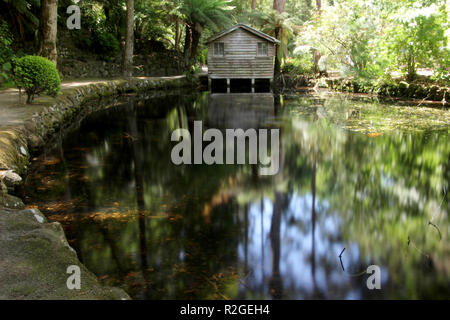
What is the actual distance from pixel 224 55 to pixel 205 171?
61.1 feet

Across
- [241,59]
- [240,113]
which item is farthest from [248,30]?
[240,113]

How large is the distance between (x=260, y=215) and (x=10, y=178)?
3.47m

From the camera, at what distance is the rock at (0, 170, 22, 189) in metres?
5.55

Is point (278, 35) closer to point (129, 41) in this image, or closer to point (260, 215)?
point (129, 41)

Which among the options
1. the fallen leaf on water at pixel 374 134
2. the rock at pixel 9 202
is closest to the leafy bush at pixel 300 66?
the fallen leaf on water at pixel 374 134

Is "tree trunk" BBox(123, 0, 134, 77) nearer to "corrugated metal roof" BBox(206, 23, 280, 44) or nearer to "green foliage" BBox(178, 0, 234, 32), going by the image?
"green foliage" BBox(178, 0, 234, 32)

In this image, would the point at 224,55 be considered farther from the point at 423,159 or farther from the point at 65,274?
the point at 65,274

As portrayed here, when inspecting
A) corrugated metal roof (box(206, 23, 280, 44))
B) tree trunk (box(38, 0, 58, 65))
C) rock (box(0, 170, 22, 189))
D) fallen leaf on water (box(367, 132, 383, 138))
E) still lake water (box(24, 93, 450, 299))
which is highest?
corrugated metal roof (box(206, 23, 280, 44))

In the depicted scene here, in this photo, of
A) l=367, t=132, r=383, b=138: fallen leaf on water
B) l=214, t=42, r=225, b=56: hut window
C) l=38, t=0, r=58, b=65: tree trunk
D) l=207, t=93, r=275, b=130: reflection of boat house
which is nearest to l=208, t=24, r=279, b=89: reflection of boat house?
l=214, t=42, r=225, b=56: hut window

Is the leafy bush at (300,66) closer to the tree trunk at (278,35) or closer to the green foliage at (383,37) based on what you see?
the tree trunk at (278,35)

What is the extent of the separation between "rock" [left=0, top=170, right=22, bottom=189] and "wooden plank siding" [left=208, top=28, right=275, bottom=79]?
1987cm

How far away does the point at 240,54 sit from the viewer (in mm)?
24656

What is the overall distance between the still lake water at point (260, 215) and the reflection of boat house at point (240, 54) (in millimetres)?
15534
